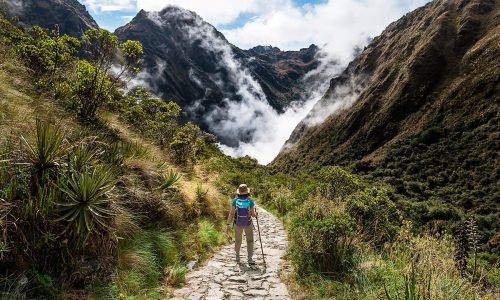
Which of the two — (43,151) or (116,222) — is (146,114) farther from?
(43,151)

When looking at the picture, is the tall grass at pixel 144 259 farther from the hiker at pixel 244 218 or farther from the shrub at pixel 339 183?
the shrub at pixel 339 183

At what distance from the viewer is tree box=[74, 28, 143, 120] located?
9.57m

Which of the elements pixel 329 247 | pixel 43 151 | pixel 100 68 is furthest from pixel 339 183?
→ pixel 43 151

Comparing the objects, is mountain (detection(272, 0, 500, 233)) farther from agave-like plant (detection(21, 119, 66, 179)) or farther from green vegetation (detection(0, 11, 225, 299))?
agave-like plant (detection(21, 119, 66, 179))

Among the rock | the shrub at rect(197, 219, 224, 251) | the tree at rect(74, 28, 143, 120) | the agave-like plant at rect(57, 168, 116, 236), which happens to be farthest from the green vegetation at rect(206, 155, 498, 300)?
the tree at rect(74, 28, 143, 120)

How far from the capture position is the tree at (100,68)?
9570mm

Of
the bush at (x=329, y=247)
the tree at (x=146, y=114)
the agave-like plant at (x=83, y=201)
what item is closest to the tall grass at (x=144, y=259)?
the agave-like plant at (x=83, y=201)

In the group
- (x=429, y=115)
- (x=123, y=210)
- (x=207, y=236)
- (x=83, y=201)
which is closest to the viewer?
(x=83, y=201)

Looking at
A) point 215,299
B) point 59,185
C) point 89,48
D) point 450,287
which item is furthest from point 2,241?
point 89,48

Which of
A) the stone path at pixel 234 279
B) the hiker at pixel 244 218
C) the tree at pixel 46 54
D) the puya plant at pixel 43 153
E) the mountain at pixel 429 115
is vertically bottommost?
the stone path at pixel 234 279

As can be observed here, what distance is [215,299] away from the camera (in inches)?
235

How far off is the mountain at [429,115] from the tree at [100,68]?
65399mm

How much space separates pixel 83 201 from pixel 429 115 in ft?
365

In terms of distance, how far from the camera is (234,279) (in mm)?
7207
